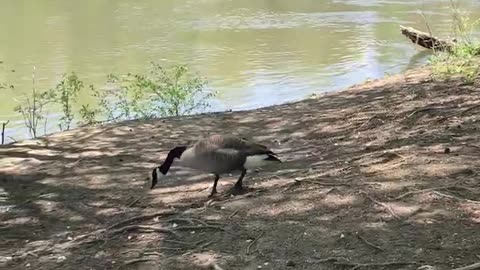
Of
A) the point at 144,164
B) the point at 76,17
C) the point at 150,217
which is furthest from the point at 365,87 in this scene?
the point at 76,17

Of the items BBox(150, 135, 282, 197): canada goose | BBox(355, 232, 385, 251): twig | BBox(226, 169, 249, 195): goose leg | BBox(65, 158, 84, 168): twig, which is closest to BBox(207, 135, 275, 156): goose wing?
BBox(150, 135, 282, 197): canada goose

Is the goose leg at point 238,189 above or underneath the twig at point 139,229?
above

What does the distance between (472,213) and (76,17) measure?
23.7m

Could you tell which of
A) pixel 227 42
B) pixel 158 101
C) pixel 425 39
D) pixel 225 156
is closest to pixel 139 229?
pixel 225 156

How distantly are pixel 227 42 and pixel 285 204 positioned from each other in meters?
15.6

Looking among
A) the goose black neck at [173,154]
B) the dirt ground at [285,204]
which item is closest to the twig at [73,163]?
the dirt ground at [285,204]

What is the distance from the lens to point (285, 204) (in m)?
4.00

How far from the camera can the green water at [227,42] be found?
1420 cm

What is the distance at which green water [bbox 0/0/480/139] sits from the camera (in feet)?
46.6

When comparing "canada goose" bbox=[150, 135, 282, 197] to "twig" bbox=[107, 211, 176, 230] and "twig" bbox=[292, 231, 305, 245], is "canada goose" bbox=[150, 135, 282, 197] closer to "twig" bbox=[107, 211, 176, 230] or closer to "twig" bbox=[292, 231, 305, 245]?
"twig" bbox=[107, 211, 176, 230]

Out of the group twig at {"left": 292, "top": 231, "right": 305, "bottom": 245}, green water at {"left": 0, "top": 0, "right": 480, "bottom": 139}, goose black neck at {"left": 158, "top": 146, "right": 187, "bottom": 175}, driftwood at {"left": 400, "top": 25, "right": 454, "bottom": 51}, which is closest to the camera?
twig at {"left": 292, "top": 231, "right": 305, "bottom": 245}

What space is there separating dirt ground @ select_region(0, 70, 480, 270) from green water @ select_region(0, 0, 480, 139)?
16.6 ft

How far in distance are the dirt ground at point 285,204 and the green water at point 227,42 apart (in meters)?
5.06

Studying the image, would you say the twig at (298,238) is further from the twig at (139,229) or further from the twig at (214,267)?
the twig at (139,229)
